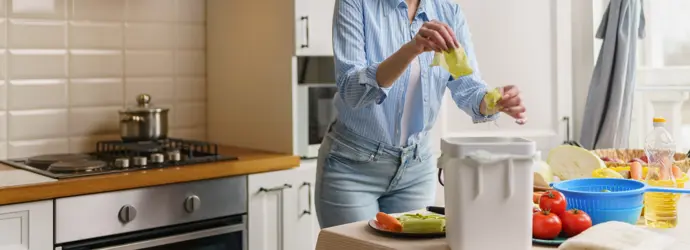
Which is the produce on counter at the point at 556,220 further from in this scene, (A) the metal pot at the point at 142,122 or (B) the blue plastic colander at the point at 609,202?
(A) the metal pot at the point at 142,122

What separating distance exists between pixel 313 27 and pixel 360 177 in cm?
91

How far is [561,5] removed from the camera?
131 inches

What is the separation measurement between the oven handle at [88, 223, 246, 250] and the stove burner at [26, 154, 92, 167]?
0.44 meters

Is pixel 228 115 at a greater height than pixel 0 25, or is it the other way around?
pixel 0 25

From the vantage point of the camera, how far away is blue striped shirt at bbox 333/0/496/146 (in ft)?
6.05

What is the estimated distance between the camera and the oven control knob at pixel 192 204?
7.84 ft

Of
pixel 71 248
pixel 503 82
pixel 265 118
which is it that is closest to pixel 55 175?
pixel 71 248

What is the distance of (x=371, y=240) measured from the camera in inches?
55.9

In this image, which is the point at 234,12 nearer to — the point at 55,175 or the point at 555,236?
the point at 55,175

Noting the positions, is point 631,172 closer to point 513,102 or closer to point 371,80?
point 513,102

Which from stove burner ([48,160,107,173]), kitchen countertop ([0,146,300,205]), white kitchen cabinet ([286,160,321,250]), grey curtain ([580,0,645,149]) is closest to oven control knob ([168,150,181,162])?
kitchen countertop ([0,146,300,205])

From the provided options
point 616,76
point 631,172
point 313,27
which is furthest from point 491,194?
point 616,76

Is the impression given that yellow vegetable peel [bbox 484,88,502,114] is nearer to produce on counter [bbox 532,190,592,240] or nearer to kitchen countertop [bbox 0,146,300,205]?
produce on counter [bbox 532,190,592,240]

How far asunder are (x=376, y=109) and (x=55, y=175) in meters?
0.97
